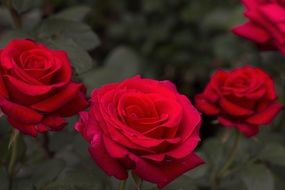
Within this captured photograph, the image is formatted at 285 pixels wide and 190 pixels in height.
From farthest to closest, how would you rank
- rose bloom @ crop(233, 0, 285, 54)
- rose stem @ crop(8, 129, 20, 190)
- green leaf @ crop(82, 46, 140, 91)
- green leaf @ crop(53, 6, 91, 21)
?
green leaf @ crop(82, 46, 140, 91) < green leaf @ crop(53, 6, 91, 21) < rose bloom @ crop(233, 0, 285, 54) < rose stem @ crop(8, 129, 20, 190)

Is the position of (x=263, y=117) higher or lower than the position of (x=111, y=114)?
lower

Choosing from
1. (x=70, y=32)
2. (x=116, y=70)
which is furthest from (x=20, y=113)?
(x=116, y=70)

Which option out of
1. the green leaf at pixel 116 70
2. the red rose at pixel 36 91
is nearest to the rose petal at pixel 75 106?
the red rose at pixel 36 91

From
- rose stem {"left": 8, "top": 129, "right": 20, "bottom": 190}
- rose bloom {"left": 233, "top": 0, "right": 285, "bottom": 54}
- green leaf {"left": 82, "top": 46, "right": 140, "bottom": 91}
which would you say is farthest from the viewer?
green leaf {"left": 82, "top": 46, "right": 140, "bottom": 91}

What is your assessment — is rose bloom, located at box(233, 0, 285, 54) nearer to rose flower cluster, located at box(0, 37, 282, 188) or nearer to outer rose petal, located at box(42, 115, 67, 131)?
rose flower cluster, located at box(0, 37, 282, 188)

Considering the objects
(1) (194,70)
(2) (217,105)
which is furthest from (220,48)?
(2) (217,105)

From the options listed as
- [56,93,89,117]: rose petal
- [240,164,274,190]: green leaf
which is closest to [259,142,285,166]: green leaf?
[240,164,274,190]: green leaf

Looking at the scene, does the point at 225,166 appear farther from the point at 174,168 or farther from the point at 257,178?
the point at 174,168
